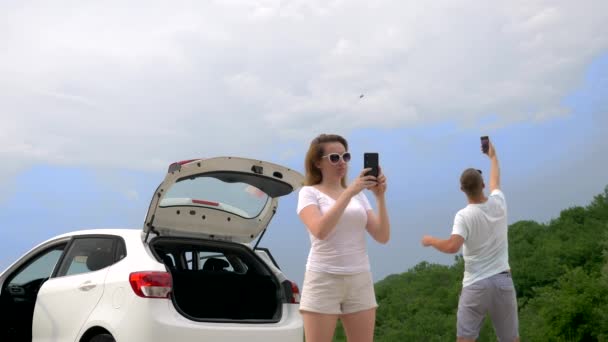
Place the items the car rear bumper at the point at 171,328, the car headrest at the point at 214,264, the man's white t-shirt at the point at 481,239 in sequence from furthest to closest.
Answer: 1. the car headrest at the point at 214,264
2. the man's white t-shirt at the point at 481,239
3. the car rear bumper at the point at 171,328

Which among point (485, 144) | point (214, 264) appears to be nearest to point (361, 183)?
point (214, 264)

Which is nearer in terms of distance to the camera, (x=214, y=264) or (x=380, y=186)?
(x=380, y=186)

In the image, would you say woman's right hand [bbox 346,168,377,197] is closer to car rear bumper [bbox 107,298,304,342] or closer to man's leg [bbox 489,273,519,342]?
car rear bumper [bbox 107,298,304,342]

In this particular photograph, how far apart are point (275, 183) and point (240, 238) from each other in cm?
59

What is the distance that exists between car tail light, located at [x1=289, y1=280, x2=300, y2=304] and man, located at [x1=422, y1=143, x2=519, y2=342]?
130 cm

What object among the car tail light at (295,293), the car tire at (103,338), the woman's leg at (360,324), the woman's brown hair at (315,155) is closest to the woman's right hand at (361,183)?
the woman's brown hair at (315,155)

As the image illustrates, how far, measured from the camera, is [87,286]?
5855 millimetres

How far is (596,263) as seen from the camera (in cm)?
1311

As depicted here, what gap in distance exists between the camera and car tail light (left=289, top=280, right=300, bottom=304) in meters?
6.05

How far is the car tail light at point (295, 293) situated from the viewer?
605 centimetres

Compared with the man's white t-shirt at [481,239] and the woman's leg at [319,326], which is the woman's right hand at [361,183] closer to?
the woman's leg at [319,326]

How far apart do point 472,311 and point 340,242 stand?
231 centimetres

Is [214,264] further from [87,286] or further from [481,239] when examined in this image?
[481,239]

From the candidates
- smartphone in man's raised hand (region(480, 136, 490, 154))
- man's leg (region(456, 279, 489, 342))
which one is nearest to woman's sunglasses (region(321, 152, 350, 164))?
man's leg (region(456, 279, 489, 342))
